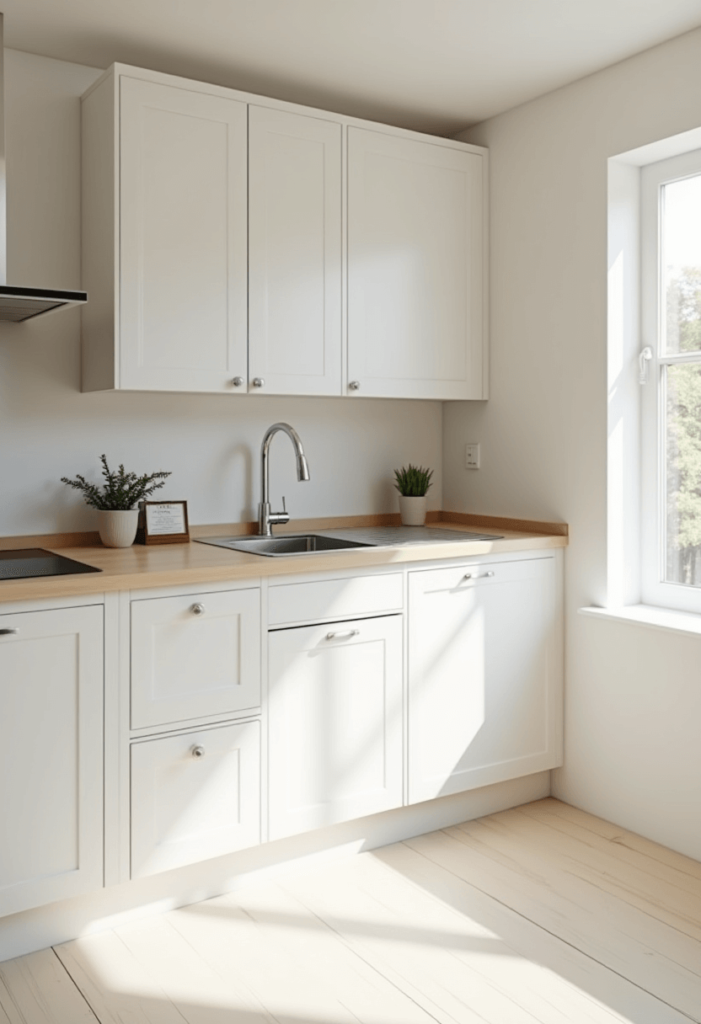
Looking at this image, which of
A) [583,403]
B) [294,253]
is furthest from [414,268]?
[583,403]

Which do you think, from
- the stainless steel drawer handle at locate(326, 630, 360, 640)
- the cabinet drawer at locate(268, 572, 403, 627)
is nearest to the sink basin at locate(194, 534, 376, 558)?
the cabinet drawer at locate(268, 572, 403, 627)

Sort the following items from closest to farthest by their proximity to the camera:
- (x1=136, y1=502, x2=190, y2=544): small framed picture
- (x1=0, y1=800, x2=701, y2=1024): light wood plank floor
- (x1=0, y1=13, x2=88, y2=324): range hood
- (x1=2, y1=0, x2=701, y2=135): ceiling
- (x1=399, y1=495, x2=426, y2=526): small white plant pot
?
(x1=0, y1=800, x2=701, y2=1024): light wood plank floor, (x1=0, y1=13, x2=88, y2=324): range hood, (x1=2, y1=0, x2=701, y2=135): ceiling, (x1=136, y1=502, x2=190, y2=544): small framed picture, (x1=399, y1=495, x2=426, y2=526): small white plant pot

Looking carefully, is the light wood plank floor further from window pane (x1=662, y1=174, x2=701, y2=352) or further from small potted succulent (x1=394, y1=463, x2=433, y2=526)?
window pane (x1=662, y1=174, x2=701, y2=352)

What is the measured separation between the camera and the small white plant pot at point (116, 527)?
268 centimetres

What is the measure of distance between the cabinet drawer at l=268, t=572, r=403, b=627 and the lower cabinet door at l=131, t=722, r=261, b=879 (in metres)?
0.31

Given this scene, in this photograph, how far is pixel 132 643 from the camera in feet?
7.25

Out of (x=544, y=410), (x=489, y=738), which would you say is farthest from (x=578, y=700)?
(x=544, y=410)

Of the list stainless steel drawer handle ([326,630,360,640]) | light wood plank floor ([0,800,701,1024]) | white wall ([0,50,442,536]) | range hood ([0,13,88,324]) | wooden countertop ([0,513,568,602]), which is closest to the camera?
light wood plank floor ([0,800,701,1024])

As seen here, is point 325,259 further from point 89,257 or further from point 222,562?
point 222,562

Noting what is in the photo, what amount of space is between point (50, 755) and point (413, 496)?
5.46 ft

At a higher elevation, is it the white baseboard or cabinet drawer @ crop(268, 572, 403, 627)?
cabinet drawer @ crop(268, 572, 403, 627)

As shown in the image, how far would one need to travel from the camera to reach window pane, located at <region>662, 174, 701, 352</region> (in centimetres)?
277

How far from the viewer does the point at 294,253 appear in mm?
2828

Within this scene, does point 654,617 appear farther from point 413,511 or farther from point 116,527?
point 116,527
